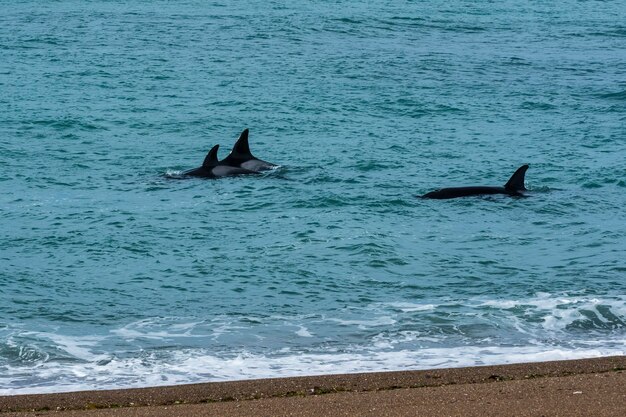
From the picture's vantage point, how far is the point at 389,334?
12.2m

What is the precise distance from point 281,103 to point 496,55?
1175 cm

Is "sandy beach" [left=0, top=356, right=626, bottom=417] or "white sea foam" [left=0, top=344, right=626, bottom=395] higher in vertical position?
"sandy beach" [left=0, top=356, right=626, bottom=417]

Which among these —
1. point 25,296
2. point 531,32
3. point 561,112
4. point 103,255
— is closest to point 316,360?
point 25,296

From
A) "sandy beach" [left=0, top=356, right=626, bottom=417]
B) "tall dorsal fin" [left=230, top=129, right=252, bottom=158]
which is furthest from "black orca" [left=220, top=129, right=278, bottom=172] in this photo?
"sandy beach" [left=0, top=356, right=626, bottom=417]

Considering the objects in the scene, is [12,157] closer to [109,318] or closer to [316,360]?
[109,318]

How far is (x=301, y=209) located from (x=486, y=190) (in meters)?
3.27

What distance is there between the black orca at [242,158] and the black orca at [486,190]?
412 cm

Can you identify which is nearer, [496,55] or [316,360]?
[316,360]

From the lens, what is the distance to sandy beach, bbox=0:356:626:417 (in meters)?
8.80

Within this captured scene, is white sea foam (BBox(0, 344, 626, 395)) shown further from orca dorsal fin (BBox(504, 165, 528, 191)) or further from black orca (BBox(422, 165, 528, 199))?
orca dorsal fin (BBox(504, 165, 528, 191))

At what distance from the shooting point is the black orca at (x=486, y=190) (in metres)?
19.6

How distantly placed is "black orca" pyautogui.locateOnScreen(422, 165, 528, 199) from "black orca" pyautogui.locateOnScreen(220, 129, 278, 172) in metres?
4.12

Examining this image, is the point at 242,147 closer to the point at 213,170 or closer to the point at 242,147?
the point at 242,147

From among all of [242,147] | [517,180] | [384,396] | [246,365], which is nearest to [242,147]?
[242,147]
